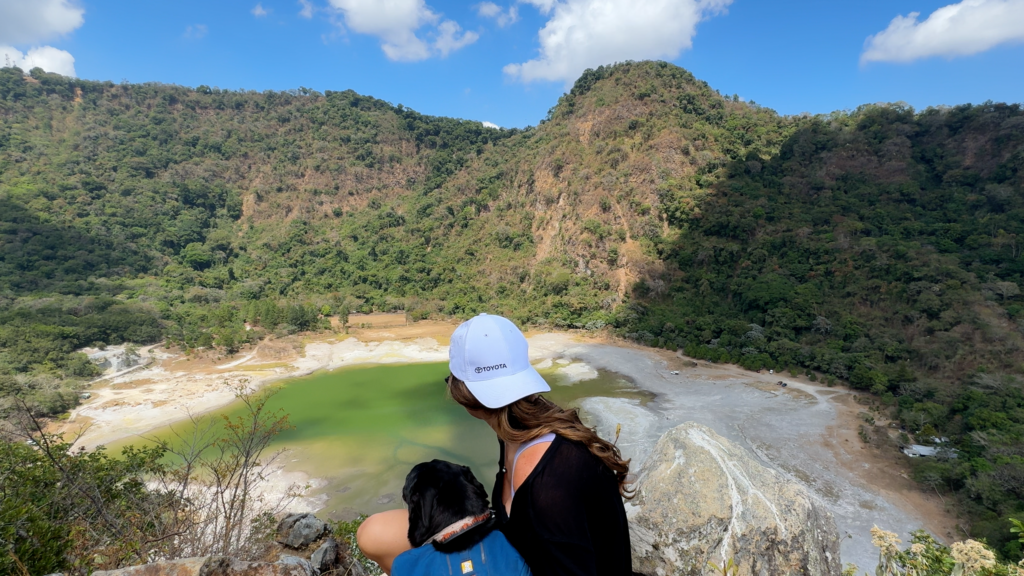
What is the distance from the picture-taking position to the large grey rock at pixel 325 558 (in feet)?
12.3

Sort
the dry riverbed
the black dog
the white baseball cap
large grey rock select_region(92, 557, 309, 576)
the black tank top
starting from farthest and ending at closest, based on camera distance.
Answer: the dry riverbed
large grey rock select_region(92, 557, 309, 576)
the white baseball cap
the black dog
the black tank top

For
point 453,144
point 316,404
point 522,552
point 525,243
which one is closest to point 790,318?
point 525,243

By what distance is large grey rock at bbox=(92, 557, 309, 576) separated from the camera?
2102 mm

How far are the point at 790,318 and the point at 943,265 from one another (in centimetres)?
719

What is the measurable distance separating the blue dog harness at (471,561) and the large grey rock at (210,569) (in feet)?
4.19

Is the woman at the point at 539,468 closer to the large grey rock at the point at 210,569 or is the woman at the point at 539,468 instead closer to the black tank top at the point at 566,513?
the black tank top at the point at 566,513

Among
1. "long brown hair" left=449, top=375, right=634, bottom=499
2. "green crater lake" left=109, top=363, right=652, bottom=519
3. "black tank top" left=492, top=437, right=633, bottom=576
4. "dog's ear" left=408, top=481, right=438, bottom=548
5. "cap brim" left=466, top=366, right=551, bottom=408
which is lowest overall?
"green crater lake" left=109, top=363, right=652, bottom=519

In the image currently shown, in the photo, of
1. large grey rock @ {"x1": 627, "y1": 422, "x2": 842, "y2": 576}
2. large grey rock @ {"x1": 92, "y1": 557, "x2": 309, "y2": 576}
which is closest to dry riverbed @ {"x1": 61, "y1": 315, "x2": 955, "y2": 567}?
large grey rock @ {"x1": 92, "y1": 557, "x2": 309, "y2": 576}

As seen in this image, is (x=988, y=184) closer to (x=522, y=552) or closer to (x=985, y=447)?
(x=985, y=447)

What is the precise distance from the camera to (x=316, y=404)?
1884 cm

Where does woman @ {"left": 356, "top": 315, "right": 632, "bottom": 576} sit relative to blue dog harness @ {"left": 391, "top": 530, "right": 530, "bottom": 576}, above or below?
above

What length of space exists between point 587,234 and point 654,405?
1808 cm

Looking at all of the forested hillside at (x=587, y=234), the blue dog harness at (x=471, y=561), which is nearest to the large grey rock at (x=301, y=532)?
the blue dog harness at (x=471, y=561)

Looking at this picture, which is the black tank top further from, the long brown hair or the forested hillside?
the forested hillside
